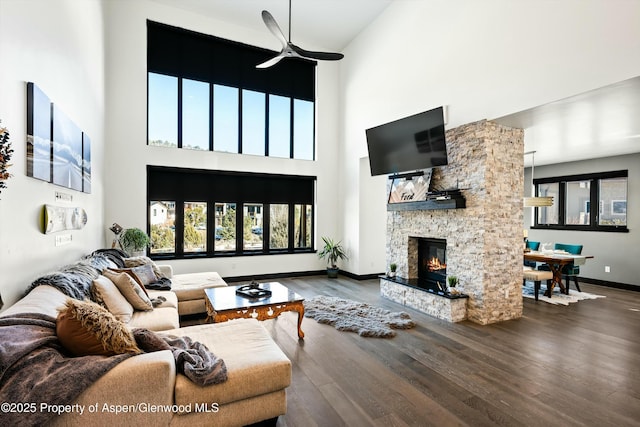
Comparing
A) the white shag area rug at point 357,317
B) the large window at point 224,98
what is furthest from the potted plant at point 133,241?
the white shag area rug at point 357,317

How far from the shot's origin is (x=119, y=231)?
5.56 m

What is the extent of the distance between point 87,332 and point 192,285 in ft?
9.34

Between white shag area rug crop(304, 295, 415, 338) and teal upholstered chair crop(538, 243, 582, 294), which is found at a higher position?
teal upholstered chair crop(538, 243, 582, 294)

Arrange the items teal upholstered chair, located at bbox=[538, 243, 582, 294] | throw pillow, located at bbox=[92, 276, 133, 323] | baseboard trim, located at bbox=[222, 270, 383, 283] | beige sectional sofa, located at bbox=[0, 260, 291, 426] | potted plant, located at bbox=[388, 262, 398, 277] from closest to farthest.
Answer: beige sectional sofa, located at bbox=[0, 260, 291, 426] < throw pillow, located at bbox=[92, 276, 133, 323] < potted plant, located at bbox=[388, 262, 398, 277] < teal upholstered chair, located at bbox=[538, 243, 582, 294] < baseboard trim, located at bbox=[222, 270, 383, 283]

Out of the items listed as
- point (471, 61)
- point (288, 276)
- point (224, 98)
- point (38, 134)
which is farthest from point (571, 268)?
point (38, 134)

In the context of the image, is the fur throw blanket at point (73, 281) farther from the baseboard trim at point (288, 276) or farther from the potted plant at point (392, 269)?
the potted plant at point (392, 269)

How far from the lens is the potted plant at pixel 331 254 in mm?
7412

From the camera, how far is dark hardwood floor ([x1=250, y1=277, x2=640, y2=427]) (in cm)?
235

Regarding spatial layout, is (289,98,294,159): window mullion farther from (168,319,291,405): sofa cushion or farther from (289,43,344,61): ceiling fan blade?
(168,319,291,405): sofa cushion

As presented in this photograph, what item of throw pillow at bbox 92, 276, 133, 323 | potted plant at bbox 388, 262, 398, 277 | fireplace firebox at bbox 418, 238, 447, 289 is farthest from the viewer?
potted plant at bbox 388, 262, 398, 277

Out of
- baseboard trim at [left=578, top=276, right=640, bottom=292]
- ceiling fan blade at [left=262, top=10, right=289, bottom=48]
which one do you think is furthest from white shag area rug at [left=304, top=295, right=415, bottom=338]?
baseboard trim at [left=578, top=276, right=640, bottom=292]

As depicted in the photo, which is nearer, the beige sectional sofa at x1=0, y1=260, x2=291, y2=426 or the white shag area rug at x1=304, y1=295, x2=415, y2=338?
the beige sectional sofa at x1=0, y1=260, x2=291, y2=426

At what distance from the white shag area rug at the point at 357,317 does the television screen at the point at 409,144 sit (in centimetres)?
235

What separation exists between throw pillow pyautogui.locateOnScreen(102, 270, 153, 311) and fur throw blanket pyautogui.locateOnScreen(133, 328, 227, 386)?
1400 millimetres
